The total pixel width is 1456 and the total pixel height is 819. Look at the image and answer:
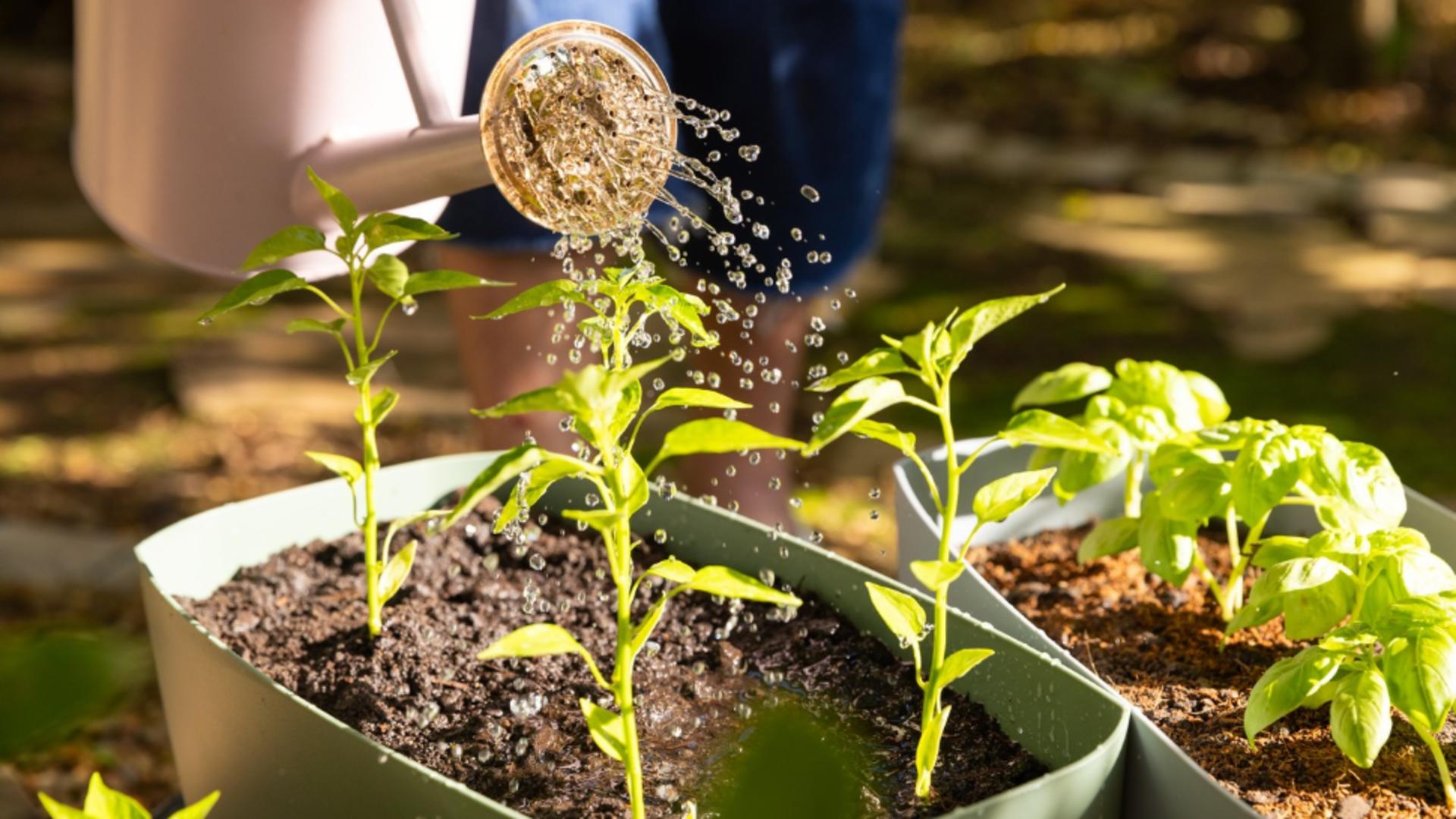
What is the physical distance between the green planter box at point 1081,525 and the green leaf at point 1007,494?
12 centimetres

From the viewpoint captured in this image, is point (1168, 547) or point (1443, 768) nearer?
point (1443, 768)

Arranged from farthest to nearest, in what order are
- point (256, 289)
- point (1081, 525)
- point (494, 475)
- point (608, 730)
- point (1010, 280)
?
point (1010, 280) → point (1081, 525) → point (256, 289) → point (608, 730) → point (494, 475)

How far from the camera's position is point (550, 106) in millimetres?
991

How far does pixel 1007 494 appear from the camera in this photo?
2.81 ft

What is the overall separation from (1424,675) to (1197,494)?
0.21 metres

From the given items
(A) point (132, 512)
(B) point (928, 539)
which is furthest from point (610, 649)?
(A) point (132, 512)

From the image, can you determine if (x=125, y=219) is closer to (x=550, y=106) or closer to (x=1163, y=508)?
(x=550, y=106)

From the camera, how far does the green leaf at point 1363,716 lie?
2.65 feet

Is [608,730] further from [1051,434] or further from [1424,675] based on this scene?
[1424,675]

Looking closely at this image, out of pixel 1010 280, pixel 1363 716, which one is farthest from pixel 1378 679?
pixel 1010 280

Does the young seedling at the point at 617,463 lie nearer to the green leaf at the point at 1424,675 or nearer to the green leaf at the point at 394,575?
the green leaf at the point at 394,575

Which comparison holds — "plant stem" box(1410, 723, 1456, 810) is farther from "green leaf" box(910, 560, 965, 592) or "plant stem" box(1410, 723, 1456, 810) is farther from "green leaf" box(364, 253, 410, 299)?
"green leaf" box(364, 253, 410, 299)

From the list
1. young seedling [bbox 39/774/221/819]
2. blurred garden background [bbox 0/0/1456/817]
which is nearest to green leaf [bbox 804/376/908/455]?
young seedling [bbox 39/774/221/819]

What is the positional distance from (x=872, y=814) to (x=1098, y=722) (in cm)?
14
